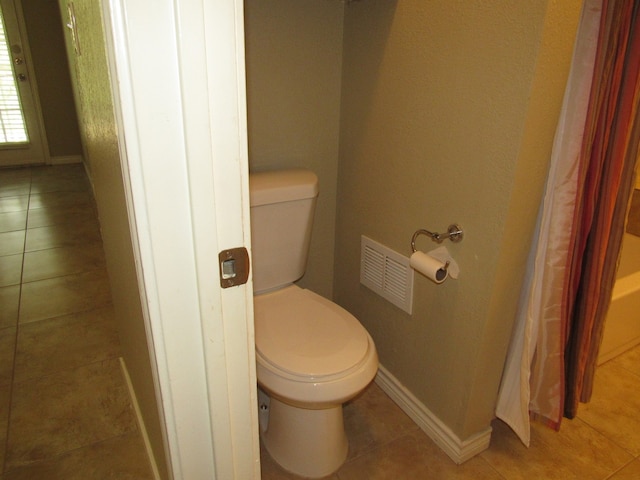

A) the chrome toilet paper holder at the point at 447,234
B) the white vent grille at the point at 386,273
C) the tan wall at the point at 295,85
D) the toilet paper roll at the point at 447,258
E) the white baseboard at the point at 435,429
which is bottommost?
the white baseboard at the point at 435,429

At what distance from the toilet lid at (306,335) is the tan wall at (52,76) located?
13.7ft

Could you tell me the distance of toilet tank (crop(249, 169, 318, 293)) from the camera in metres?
Result: 1.47

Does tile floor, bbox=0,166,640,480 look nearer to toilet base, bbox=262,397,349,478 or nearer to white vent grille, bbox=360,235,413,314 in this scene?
toilet base, bbox=262,397,349,478

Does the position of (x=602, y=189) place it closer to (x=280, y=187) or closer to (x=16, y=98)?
(x=280, y=187)

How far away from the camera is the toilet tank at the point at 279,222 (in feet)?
4.82

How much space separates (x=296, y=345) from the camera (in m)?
1.32

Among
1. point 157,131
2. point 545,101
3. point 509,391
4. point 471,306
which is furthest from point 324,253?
point 157,131

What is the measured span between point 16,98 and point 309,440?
15.5 ft

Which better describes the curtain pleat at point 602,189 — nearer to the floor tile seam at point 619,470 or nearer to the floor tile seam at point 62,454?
the floor tile seam at point 619,470

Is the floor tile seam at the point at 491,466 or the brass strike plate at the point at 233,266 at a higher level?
the brass strike plate at the point at 233,266

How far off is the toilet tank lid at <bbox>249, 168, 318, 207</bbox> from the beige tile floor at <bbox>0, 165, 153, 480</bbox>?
3.09 ft

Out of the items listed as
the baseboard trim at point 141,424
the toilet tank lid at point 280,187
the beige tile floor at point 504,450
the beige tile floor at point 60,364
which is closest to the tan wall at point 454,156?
the beige tile floor at point 504,450

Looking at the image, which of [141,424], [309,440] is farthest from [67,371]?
[309,440]

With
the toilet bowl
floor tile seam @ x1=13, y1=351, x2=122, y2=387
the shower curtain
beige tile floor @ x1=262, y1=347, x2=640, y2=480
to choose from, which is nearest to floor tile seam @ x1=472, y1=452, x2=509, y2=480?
beige tile floor @ x1=262, y1=347, x2=640, y2=480
